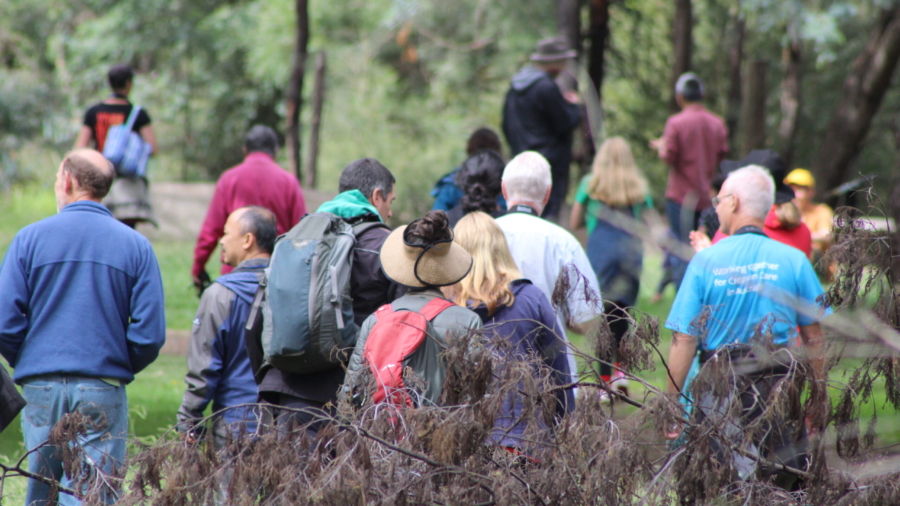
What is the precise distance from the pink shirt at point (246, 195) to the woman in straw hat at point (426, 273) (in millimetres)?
3032

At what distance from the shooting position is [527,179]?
4.80m

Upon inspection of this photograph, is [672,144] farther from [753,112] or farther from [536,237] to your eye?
[536,237]

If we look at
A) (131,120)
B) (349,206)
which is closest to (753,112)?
(131,120)

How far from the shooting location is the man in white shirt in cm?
448

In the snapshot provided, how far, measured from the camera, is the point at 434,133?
2317cm

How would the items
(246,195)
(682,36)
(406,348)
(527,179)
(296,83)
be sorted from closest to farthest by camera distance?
(406,348) < (527,179) < (246,195) < (296,83) < (682,36)

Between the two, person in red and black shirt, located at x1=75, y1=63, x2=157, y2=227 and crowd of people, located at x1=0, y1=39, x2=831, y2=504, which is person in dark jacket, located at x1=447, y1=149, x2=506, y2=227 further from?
person in red and black shirt, located at x1=75, y1=63, x2=157, y2=227

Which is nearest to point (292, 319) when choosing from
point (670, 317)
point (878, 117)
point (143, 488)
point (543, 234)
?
point (143, 488)

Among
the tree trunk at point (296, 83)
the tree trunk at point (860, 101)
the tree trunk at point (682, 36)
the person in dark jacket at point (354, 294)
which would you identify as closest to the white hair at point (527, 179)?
the person in dark jacket at point (354, 294)

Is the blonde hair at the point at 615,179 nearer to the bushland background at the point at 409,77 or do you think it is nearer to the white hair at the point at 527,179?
the white hair at the point at 527,179

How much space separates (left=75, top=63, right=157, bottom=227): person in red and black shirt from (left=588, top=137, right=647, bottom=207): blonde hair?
12.0ft

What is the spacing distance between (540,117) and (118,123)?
11.1 ft

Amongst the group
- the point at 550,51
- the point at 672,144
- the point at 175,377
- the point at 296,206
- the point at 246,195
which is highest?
the point at 550,51

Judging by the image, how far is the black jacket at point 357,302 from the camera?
13.3ft
